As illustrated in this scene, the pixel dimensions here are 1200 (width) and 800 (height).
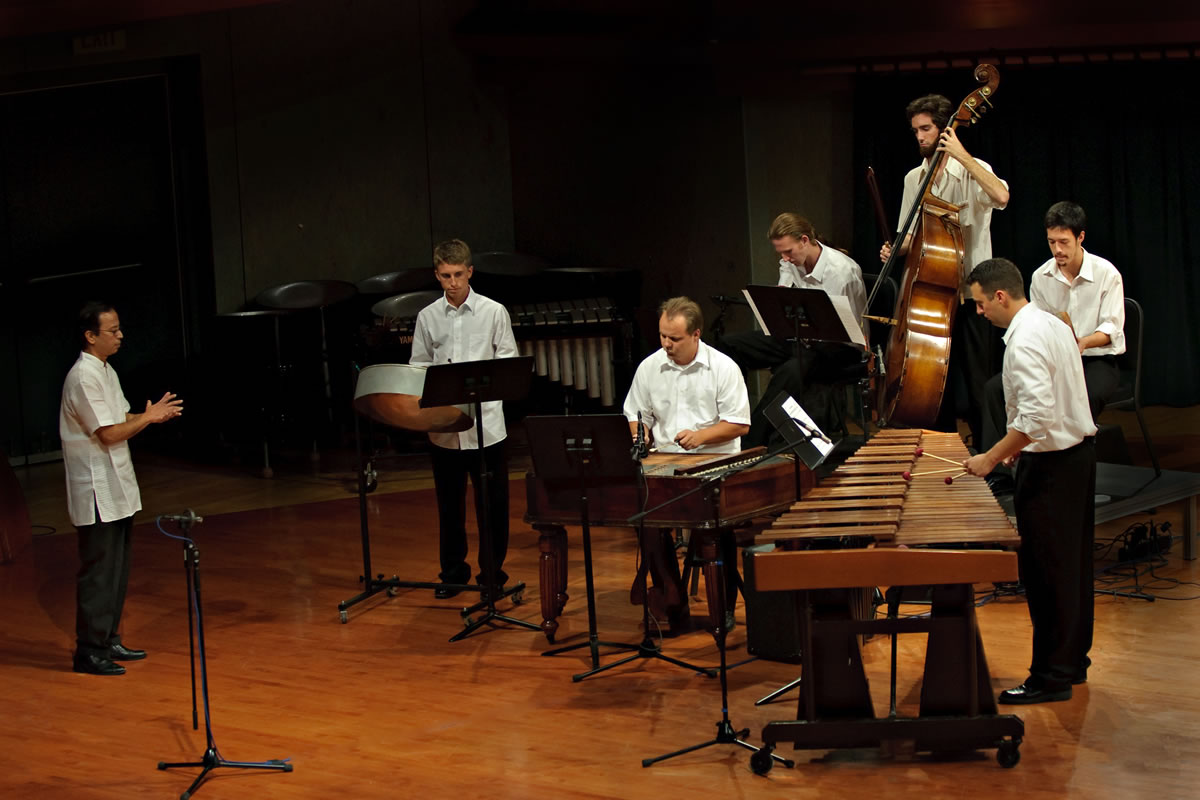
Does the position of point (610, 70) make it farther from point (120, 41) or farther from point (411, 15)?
point (120, 41)

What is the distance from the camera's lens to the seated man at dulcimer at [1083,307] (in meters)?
6.93

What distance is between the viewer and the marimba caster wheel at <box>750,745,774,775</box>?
4.58 meters

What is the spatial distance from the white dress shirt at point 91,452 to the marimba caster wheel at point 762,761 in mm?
3014

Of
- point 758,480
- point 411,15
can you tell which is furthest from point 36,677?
point 411,15

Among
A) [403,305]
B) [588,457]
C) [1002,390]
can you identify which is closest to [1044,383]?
[588,457]

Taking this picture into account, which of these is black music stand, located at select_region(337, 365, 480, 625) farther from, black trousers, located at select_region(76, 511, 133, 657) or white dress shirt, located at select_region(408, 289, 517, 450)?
black trousers, located at select_region(76, 511, 133, 657)

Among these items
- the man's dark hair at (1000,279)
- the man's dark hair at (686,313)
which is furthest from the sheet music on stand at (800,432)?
the man's dark hair at (686,313)

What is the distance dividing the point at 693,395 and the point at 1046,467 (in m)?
1.72

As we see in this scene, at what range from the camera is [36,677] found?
6.05 metres

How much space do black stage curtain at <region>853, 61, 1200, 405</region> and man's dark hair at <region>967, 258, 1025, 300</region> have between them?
5.50 meters

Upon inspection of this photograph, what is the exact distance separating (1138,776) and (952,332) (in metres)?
3.12

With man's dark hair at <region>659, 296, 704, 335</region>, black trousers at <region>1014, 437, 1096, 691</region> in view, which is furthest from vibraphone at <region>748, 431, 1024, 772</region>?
man's dark hair at <region>659, 296, 704, 335</region>

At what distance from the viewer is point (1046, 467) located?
5.02 metres

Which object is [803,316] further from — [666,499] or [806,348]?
[666,499]
